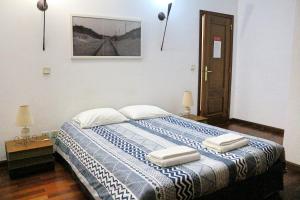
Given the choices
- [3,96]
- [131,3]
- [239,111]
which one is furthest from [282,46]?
[3,96]

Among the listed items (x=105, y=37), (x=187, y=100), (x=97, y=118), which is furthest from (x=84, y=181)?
(x=187, y=100)

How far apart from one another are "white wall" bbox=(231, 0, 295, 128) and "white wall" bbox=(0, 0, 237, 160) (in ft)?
2.66

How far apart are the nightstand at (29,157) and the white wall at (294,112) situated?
9.29 ft

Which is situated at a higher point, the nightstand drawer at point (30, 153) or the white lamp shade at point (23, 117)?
the white lamp shade at point (23, 117)

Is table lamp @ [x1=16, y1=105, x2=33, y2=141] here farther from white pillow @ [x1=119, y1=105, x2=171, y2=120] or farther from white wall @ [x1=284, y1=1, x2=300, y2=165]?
white wall @ [x1=284, y1=1, x2=300, y2=165]

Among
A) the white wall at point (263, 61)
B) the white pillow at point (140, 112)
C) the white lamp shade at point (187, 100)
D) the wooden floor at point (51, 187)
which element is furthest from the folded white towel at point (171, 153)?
the white wall at point (263, 61)

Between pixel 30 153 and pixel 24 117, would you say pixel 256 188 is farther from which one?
pixel 24 117

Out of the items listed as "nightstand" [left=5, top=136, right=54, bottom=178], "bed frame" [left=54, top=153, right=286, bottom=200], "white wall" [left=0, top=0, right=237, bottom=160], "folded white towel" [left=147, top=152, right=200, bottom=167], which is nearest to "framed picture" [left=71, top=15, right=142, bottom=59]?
"white wall" [left=0, top=0, right=237, bottom=160]

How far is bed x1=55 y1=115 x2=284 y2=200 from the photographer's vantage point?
186 centimetres

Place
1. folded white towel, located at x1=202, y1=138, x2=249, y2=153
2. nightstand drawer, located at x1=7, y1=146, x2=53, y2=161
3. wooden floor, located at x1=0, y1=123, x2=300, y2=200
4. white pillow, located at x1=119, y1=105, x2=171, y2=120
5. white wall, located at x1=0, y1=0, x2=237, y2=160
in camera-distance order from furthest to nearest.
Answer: white pillow, located at x1=119, y1=105, x2=171, y2=120 → white wall, located at x1=0, y1=0, x2=237, y2=160 → nightstand drawer, located at x1=7, y1=146, x2=53, y2=161 → wooden floor, located at x1=0, y1=123, x2=300, y2=200 → folded white towel, located at x1=202, y1=138, x2=249, y2=153

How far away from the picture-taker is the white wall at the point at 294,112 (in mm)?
3092

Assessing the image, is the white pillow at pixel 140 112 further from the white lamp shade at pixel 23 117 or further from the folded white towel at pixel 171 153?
the folded white towel at pixel 171 153

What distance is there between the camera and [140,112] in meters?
3.57

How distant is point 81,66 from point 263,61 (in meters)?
3.17
